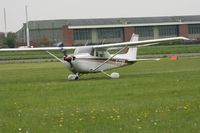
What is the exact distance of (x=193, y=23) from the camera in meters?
137

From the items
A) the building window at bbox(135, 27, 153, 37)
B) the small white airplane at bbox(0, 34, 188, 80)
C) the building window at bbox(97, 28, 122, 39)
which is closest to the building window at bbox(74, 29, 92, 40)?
the building window at bbox(97, 28, 122, 39)

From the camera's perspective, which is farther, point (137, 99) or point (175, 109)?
point (137, 99)

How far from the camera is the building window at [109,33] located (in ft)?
443

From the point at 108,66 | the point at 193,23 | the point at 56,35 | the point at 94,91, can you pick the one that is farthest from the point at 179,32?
the point at 94,91

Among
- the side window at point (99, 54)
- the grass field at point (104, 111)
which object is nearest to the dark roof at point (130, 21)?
the side window at point (99, 54)

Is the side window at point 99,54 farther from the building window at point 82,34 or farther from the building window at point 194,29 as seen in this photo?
the building window at point 194,29

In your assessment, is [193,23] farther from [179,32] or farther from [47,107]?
[47,107]

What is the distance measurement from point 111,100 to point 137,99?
0.76 metres

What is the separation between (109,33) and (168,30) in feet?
54.0

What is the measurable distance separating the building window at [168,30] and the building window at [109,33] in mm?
11651

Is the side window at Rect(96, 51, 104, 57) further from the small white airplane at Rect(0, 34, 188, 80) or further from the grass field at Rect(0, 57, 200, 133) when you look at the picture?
the grass field at Rect(0, 57, 200, 133)

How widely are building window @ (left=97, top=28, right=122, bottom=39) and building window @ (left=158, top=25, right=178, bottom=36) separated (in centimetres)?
1165

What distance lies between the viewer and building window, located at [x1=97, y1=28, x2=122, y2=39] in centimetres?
13500

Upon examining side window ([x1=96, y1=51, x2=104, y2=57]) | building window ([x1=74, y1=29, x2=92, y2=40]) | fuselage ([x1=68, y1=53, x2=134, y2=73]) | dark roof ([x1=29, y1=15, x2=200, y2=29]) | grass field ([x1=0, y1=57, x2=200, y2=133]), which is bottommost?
grass field ([x1=0, y1=57, x2=200, y2=133])
